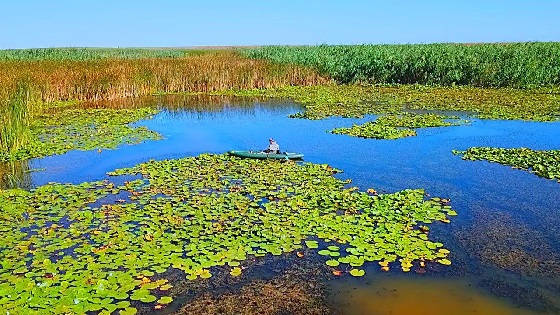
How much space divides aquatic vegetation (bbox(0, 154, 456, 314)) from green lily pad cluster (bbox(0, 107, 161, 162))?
360 cm

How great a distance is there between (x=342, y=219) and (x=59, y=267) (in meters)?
3.86

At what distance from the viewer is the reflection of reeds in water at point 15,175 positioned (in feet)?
32.3

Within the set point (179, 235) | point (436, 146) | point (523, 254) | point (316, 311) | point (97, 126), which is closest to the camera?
point (316, 311)

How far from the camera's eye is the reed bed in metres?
18.8

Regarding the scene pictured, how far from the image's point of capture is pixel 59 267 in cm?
604

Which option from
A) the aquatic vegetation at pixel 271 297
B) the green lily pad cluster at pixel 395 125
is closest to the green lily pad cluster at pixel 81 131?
the green lily pad cluster at pixel 395 125

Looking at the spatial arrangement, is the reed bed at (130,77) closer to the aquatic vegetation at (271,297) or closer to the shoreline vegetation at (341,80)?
the shoreline vegetation at (341,80)

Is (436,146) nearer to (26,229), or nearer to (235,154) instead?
(235,154)

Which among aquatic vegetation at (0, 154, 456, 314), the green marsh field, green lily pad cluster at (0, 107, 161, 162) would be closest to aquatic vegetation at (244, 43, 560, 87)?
the green marsh field

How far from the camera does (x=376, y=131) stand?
14633mm

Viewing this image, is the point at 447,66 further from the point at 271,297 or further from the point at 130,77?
the point at 271,297

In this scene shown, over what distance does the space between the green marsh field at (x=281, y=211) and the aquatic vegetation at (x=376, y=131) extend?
0.10m

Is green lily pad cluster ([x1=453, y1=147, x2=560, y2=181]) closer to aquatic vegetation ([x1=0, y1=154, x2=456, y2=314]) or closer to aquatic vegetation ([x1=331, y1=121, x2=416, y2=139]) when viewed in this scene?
aquatic vegetation ([x1=331, y1=121, x2=416, y2=139])

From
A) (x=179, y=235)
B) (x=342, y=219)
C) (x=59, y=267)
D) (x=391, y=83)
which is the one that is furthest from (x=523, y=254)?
(x=391, y=83)
